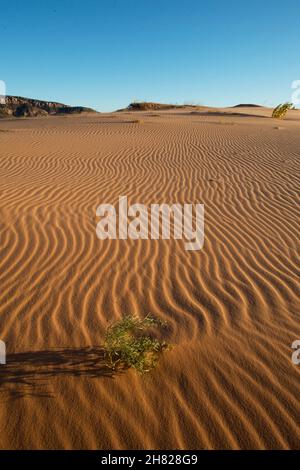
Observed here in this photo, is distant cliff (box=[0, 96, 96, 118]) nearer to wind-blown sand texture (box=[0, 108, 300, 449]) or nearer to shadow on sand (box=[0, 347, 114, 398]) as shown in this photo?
wind-blown sand texture (box=[0, 108, 300, 449])

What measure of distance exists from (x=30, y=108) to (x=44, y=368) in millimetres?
53139

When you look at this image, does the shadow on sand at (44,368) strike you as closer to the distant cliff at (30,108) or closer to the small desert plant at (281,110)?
the small desert plant at (281,110)

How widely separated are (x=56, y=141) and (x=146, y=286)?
11523 mm

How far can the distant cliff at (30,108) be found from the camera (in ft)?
154

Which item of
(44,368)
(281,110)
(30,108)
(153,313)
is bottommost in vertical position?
(44,368)

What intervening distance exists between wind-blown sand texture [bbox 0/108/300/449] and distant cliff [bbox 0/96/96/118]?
42782 mm

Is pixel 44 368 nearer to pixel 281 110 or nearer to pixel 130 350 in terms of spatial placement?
pixel 130 350

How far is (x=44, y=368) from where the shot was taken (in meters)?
2.77

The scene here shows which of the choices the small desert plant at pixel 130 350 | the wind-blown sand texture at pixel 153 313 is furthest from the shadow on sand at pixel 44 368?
the small desert plant at pixel 130 350

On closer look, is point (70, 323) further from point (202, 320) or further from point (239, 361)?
point (239, 361)

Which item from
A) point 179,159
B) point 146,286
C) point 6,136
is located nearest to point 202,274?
point 146,286

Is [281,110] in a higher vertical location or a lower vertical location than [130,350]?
higher

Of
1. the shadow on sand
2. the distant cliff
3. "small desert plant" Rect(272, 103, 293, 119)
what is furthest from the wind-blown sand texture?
the distant cliff

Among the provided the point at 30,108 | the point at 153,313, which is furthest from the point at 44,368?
the point at 30,108
